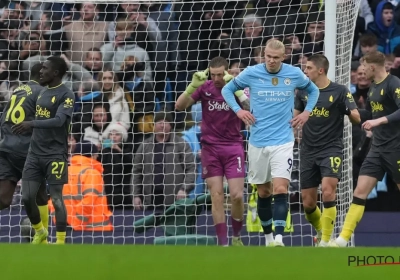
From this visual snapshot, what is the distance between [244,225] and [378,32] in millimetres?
3859

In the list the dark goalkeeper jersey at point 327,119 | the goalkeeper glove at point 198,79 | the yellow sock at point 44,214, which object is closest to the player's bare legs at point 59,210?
the yellow sock at point 44,214

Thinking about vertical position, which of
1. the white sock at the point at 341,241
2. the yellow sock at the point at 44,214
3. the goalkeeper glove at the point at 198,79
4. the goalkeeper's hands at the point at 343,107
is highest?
the goalkeeper glove at the point at 198,79

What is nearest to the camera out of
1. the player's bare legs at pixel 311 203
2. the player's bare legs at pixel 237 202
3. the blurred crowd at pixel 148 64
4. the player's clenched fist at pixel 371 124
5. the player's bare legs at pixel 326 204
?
the player's clenched fist at pixel 371 124

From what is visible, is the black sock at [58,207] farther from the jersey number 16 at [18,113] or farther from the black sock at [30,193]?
the jersey number 16 at [18,113]

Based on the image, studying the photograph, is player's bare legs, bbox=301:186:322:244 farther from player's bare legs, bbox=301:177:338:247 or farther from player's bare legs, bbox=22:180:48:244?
player's bare legs, bbox=22:180:48:244

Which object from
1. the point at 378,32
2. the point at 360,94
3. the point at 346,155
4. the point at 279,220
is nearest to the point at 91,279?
the point at 279,220

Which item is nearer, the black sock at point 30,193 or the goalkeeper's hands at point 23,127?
the goalkeeper's hands at point 23,127

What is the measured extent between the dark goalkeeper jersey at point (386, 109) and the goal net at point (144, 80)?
140 cm

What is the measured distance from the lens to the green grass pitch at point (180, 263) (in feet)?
25.2

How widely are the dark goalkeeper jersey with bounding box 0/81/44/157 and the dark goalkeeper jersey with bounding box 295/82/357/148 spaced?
2.85m

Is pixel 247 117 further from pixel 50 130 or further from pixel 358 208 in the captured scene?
pixel 50 130

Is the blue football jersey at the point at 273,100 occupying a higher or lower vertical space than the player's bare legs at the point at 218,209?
higher

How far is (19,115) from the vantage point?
38.1ft

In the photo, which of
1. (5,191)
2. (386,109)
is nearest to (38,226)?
(5,191)
